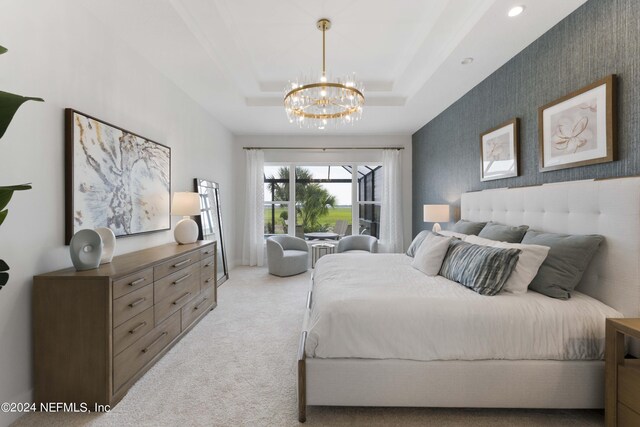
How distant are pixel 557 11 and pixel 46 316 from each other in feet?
12.8

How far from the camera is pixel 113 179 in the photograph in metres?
2.50

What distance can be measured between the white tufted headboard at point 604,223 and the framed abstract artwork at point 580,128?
200 millimetres

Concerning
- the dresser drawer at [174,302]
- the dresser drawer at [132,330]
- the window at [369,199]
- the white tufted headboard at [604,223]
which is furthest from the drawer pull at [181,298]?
the window at [369,199]

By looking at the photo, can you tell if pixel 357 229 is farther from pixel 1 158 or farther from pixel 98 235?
pixel 1 158

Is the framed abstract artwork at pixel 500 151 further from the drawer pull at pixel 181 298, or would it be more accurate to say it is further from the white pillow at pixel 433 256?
the drawer pull at pixel 181 298

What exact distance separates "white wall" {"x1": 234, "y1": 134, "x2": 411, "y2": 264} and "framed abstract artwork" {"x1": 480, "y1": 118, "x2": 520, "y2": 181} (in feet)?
8.23

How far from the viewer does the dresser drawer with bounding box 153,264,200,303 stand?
→ 2371 millimetres

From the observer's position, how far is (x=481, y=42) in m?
2.64

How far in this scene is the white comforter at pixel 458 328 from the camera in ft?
5.62

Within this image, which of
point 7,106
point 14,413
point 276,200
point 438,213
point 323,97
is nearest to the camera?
point 7,106

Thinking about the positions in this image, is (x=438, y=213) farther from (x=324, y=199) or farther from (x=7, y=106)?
(x=7, y=106)

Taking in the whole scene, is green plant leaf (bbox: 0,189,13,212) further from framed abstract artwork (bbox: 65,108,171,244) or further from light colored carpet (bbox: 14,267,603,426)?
light colored carpet (bbox: 14,267,603,426)

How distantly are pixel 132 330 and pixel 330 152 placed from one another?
4590 millimetres

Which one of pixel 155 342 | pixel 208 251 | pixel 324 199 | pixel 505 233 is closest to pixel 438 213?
pixel 505 233
